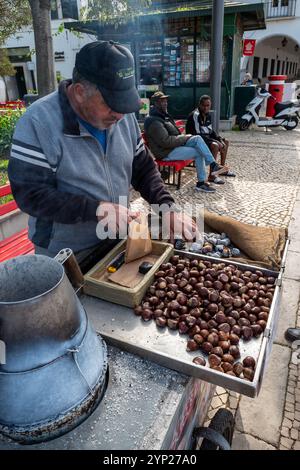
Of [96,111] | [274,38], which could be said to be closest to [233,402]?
[96,111]

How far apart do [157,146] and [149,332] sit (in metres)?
5.24

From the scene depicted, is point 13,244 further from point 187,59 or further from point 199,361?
point 187,59

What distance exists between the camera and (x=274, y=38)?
Answer: 30016 millimetres

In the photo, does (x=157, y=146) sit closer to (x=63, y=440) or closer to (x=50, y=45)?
(x=50, y=45)

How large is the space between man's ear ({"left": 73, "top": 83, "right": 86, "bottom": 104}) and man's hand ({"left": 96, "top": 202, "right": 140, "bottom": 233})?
53cm

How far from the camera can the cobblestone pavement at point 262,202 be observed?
233 cm

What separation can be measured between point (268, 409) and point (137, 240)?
1596 mm

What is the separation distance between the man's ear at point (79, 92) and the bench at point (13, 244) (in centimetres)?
206

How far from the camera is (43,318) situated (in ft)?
3.46

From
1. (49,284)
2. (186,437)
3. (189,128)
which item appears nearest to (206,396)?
(186,437)

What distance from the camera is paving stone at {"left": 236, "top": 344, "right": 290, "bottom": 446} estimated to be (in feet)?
7.62

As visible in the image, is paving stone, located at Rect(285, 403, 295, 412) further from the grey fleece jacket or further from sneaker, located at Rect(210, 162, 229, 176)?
sneaker, located at Rect(210, 162, 229, 176)

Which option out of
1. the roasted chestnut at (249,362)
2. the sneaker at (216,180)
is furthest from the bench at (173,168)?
the roasted chestnut at (249,362)

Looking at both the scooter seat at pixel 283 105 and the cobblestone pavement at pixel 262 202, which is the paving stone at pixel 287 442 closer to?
the cobblestone pavement at pixel 262 202
